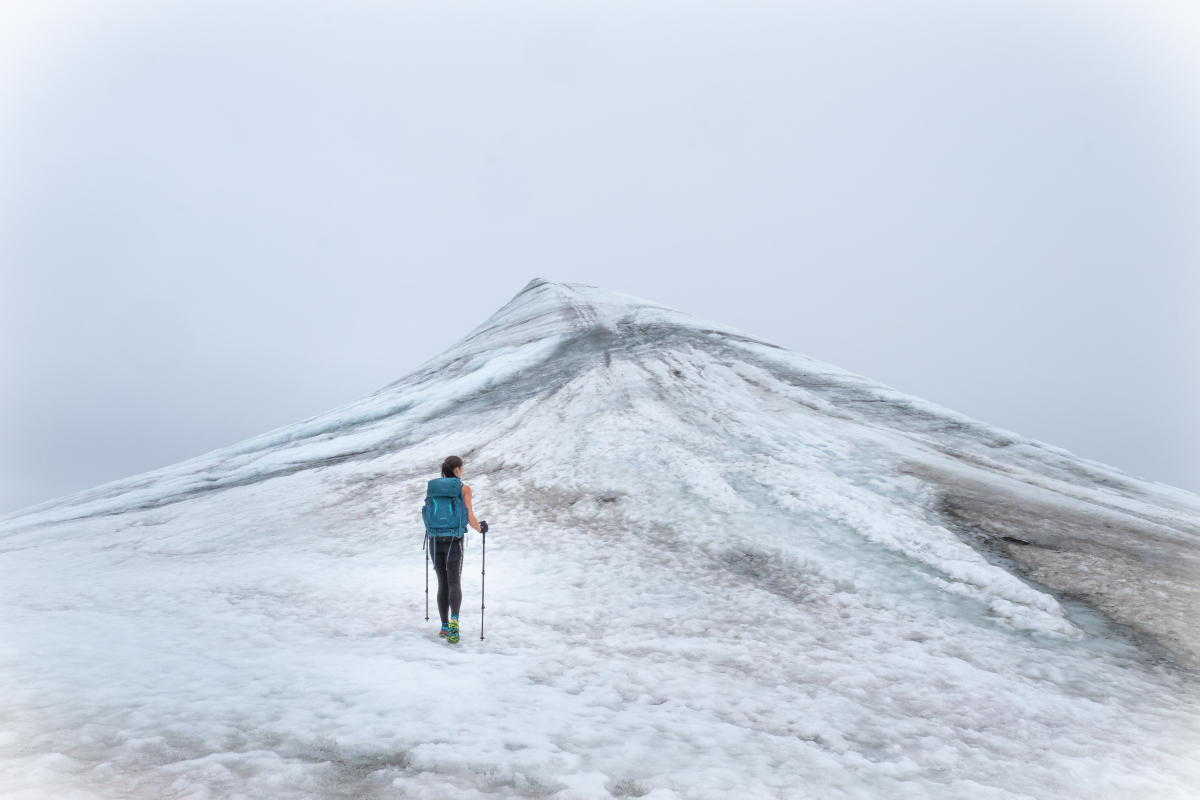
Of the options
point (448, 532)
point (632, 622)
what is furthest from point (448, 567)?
point (632, 622)

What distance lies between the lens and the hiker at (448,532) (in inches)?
327

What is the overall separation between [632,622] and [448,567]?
268 centimetres

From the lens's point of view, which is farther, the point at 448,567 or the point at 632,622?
the point at 632,622

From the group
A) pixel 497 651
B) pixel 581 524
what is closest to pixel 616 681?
pixel 497 651

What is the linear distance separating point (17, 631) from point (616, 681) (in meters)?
7.44

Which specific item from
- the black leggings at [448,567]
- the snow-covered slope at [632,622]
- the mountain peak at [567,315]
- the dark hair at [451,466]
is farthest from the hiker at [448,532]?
the mountain peak at [567,315]

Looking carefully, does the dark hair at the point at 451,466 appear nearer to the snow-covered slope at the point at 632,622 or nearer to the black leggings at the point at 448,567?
the black leggings at the point at 448,567

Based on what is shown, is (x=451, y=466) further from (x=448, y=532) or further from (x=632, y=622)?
(x=632, y=622)

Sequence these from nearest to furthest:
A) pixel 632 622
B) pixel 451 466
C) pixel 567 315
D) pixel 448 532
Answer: pixel 448 532, pixel 451 466, pixel 632 622, pixel 567 315

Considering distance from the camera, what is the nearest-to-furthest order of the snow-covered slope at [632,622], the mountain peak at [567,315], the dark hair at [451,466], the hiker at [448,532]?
the snow-covered slope at [632,622], the hiker at [448,532], the dark hair at [451,466], the mountain peak at [567,315]

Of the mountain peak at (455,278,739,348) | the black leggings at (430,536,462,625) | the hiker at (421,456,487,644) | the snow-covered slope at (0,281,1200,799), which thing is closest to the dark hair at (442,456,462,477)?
the hiker at (421,456,487,644)

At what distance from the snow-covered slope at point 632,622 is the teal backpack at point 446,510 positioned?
138 cm

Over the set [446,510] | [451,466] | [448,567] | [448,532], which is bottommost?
[448,567]

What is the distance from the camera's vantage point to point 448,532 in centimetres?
832
